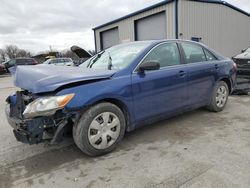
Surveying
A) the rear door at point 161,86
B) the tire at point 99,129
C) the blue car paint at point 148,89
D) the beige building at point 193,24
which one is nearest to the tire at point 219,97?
the blue car paint at point 148,89

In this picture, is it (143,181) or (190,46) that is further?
(190,46)

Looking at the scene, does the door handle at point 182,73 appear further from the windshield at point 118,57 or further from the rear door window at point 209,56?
the rear door window at point 209,56

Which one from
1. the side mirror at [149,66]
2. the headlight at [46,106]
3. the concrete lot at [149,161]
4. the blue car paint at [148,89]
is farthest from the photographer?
the side mirror at [149,66]

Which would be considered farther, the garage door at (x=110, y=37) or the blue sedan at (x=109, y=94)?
the garage door at (x=110, y=37)

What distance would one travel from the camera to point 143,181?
101 inches

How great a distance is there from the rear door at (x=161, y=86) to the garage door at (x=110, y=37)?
56.5 ft

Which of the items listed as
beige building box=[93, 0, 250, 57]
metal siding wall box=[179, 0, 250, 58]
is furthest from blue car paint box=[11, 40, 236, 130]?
metal siding wall box=[179, 0, 250, 58]

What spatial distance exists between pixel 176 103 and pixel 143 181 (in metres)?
1.79

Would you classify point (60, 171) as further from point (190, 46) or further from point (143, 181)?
point (190, 46)

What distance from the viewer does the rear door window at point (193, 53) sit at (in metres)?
4.34

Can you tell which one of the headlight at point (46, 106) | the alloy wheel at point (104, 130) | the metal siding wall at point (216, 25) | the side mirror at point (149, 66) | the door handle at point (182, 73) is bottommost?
the alloy wheel at point (104, 130)

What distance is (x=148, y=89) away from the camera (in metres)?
3.56

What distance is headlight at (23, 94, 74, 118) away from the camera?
274 centimetres

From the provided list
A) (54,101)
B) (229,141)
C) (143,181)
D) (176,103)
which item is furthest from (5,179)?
(229,141)
